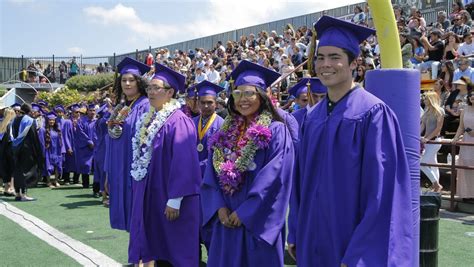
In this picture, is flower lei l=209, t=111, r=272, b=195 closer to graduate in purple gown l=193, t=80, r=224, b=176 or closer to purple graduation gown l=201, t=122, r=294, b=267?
purple graduation gown l=201, t=122, r=294, b=267

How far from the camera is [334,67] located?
286 centimetres

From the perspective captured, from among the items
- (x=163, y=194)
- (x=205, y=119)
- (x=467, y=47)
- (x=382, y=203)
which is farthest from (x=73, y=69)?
(x=382, y=203)

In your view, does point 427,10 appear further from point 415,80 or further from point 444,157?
point 415,80

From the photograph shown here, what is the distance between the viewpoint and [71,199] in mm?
10602

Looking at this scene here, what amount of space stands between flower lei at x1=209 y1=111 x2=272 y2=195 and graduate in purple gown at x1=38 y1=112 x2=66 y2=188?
31.1 feet

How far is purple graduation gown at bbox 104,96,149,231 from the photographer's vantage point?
567 centimetres

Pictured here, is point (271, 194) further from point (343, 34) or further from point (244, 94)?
point (343, 34)

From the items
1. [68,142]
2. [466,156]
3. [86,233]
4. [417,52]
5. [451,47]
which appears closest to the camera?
[86,233]

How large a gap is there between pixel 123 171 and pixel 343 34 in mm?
3468

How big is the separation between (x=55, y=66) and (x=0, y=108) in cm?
2744

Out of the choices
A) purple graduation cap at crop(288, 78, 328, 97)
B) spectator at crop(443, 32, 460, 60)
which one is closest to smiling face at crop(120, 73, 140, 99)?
purple graduation cap at crop(288, 78, 328, 97)

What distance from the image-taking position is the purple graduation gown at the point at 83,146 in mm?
12461

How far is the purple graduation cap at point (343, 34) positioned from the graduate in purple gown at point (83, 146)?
10363 mm

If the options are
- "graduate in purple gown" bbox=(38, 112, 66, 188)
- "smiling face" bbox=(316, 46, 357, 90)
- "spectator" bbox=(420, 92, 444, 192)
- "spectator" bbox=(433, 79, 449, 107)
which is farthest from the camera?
"graduate in purple gown" bbox=(38, 112, 66, 188)
